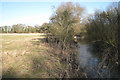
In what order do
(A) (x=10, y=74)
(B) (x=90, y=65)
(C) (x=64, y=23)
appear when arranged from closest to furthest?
(A) (x=10, y=74) < (B) (x=90, y=65) < (C) (x=64, y=23)

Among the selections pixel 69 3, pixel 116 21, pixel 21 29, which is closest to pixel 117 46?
pixel 116 21

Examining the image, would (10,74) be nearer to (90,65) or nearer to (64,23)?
(90,65)

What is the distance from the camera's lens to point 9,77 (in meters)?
3.59

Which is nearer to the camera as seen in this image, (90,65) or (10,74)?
(10,74)

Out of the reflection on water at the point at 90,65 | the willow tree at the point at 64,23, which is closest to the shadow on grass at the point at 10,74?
the reflection on water at the point at 90,65

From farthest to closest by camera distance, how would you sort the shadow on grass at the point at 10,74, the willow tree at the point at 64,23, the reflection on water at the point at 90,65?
the willow tree at the point at 64,23
the reflection on water at the point at 90,65
the shadow on grass at the point at 10,74

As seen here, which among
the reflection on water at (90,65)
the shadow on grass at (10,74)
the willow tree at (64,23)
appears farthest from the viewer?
the willow tree at (64,23)

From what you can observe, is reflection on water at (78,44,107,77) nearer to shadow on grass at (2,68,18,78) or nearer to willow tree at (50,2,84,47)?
willow tree at (50,2,84,47)

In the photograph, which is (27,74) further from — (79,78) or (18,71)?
(79,78)

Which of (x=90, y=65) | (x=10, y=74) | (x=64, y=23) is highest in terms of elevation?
(x=64, y=23)

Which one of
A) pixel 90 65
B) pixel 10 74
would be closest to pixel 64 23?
pixel 90 65

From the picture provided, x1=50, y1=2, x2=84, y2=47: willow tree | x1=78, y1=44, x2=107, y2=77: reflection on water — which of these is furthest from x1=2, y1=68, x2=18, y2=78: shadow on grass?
x1=50, y1=2, x2=84, y2=47: willow tree

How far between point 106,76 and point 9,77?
4.23m

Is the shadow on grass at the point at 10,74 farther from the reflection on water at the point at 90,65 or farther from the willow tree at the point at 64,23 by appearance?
the willow tree at the point at 64,23
